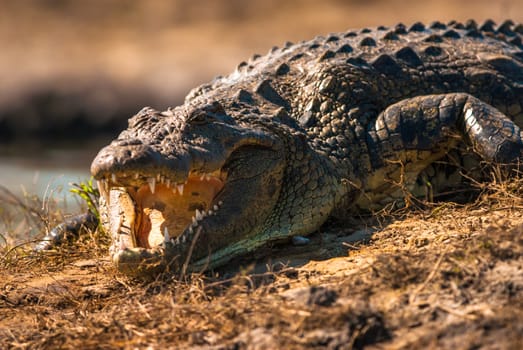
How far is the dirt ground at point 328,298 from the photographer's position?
2.77 metres

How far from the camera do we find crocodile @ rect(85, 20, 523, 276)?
12.9 feet

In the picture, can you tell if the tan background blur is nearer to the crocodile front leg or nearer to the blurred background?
the blurred background

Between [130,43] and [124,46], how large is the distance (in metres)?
0.19

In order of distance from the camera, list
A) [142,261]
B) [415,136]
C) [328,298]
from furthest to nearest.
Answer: [415,136], [142,261], [328,298]

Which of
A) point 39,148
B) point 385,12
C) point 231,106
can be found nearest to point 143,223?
point 231,106

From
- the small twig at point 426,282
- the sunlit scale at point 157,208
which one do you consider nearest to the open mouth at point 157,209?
the sunlit scale at point 157,208

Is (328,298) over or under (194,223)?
under

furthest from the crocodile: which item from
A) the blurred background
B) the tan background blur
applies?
the tan background blur

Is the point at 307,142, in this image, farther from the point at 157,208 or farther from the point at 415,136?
the point at 157,208

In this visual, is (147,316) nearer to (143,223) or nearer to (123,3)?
(143,223)

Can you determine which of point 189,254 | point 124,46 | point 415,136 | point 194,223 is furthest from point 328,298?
point 124,46

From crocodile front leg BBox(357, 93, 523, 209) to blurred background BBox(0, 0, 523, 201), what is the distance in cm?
1223

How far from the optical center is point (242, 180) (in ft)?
13.9

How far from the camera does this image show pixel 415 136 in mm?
4883
